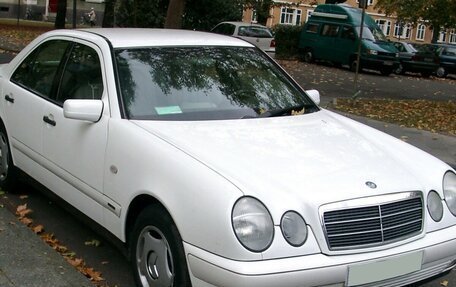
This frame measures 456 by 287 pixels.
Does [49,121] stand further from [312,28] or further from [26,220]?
[312,28]

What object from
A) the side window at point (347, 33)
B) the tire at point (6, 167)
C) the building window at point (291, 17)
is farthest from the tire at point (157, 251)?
the building window at point (291, 17)

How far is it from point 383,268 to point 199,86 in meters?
1.83

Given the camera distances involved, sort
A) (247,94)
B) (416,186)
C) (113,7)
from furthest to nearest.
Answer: (113,7)
(247,94)
(416,186)

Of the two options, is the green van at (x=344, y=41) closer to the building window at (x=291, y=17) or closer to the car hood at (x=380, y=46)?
the car hood at (x=380, y=46)

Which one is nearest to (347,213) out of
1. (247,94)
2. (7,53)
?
(247,94)

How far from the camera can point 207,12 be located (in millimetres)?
29219

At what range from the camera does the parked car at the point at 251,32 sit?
24906mm

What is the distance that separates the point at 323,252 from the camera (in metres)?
3.11

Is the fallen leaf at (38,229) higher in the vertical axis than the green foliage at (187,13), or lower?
lower

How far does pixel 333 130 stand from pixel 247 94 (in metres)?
0.68

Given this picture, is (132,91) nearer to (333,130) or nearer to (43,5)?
(333,130)

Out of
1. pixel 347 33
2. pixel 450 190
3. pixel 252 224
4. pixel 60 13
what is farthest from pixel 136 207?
pixel 60 13

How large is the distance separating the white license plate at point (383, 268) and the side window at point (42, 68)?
288 centimetres

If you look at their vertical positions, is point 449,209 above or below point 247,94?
below
